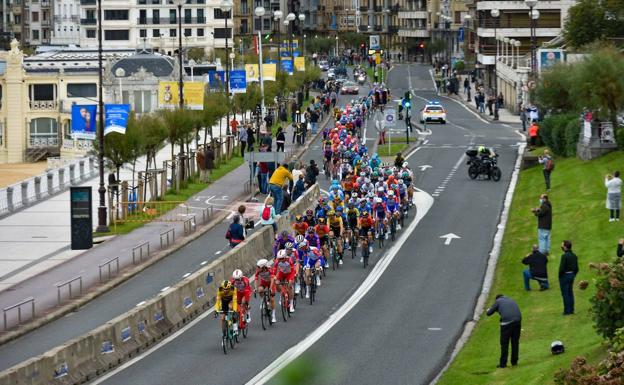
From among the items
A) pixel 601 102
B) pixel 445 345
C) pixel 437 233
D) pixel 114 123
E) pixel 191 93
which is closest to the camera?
pixel 445 345

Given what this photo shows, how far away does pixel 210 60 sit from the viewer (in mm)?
130125

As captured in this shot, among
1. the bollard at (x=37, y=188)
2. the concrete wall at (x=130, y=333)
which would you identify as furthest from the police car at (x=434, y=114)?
the concrete wall at (x=130, y=333)

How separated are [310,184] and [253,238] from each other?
1368 centimetres

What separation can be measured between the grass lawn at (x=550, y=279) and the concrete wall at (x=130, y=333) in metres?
5.91

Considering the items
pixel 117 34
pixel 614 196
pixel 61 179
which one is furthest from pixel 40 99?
pixel 614 196

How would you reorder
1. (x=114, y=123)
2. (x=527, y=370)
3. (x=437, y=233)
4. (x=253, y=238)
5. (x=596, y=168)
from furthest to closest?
1. (x=596, y=168)
2. (x=114, y=123)
3. (x=437, y=233)
4. (x=253, y=238)
5. (x=527, y=370)

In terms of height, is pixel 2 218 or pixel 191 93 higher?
pixel 191 93

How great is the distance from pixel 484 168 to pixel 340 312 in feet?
85.3

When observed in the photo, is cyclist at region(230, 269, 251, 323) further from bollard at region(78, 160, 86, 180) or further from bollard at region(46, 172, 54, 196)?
bollard at region(78, 160, 86, 180)

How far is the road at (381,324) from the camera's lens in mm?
27719

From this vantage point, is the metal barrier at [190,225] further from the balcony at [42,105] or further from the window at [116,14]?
the window at [116,14]

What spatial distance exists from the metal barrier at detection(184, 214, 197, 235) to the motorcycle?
47.6 feet

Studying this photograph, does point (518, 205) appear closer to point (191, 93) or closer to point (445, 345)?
point (191, 93)

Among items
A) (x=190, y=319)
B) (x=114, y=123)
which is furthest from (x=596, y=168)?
(x=190, y=319)
